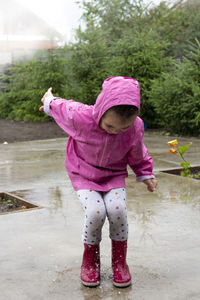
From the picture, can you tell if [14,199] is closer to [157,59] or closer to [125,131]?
[125,131]

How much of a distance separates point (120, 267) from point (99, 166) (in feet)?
1.95

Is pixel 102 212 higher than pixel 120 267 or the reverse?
higher

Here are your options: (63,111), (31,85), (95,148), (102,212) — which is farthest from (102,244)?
(31,85)

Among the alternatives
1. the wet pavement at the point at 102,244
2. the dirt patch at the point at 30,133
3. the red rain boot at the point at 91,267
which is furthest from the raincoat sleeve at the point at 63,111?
the dirt patch at the point at 30,133

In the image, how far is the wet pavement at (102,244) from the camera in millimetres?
2730

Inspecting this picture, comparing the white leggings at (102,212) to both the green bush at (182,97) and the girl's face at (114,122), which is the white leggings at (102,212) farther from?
the green bush at (182,97)

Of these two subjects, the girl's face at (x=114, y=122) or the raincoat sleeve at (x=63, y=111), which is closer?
the girl's face at (x=114, y=122)

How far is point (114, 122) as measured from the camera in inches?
103

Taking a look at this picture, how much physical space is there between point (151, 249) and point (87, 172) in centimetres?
86

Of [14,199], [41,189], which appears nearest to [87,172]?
[14,199]

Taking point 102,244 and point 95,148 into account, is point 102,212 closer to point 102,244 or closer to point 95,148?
point 95,148

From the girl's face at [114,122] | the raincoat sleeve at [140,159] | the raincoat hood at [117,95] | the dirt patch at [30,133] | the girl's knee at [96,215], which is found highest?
the raincoat hood at [117,95]

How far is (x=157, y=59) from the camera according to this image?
12.8 metres

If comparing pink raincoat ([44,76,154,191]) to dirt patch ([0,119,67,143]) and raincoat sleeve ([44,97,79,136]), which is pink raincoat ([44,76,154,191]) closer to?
raincoat sleeve ([44,97,79,136])
